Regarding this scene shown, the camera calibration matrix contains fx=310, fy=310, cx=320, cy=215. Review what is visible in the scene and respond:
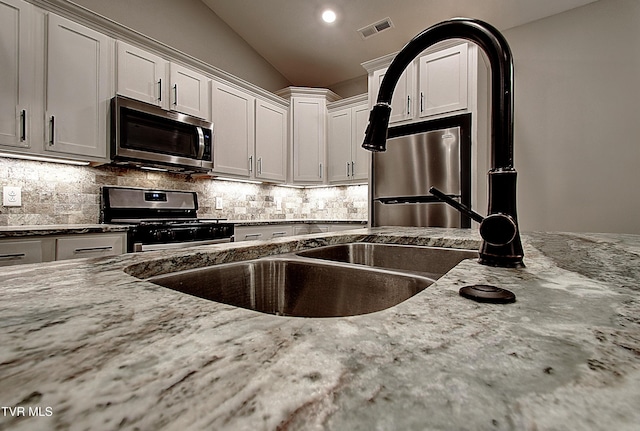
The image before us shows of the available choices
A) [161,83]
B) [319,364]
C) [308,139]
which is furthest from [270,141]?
[319,364]

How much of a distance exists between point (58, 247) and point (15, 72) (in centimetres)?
120

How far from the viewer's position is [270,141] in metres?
3.78

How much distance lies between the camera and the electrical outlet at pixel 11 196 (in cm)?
215

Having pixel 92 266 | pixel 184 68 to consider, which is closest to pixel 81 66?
pixel 184 68

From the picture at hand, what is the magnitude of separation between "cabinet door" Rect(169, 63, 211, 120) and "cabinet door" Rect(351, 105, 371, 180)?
1730 mm

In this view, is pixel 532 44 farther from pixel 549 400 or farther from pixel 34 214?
pixel 34 214

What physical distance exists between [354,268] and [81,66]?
8.77ft

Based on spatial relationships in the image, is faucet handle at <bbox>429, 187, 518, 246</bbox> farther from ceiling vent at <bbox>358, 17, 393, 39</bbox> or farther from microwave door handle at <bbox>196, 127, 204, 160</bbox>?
ceiling vent at <bbox>358, 17, 393, 39</bbox>

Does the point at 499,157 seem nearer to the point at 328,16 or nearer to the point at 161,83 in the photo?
the point at 161,83

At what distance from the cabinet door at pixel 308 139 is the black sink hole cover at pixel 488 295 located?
367 cm

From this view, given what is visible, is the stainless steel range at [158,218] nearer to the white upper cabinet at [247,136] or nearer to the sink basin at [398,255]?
the white upper cabinet at [247,136]

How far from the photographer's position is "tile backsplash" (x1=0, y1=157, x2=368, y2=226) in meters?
2.25

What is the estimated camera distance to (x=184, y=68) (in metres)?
2.90

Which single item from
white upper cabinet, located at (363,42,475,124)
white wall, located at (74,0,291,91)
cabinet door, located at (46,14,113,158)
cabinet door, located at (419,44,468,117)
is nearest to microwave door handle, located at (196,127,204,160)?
cabinet door, located at (46,14,113,158)
